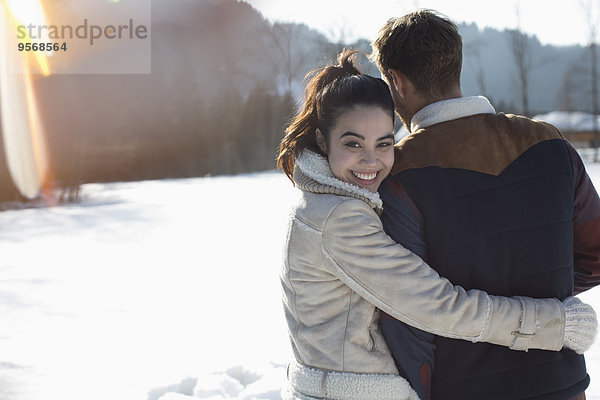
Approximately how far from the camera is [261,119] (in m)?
22.4

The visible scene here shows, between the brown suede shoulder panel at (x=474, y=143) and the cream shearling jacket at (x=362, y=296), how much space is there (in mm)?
161

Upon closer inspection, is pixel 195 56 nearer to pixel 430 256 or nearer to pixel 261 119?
pixel 261 119

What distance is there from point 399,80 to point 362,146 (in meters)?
0.25

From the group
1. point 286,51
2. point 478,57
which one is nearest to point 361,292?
point 286,51

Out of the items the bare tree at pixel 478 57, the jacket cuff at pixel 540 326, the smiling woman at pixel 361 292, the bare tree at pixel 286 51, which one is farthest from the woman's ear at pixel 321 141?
the bare tree at pixel 478 57

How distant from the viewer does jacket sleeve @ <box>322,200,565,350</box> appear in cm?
129

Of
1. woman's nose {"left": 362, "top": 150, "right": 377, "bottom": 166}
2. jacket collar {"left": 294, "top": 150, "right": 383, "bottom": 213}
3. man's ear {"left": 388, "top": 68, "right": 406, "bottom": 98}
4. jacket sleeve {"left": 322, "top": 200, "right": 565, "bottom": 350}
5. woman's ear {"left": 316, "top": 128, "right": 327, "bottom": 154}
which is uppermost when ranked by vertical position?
man's ear {"left": 388, "top": 68, "right": 406, "bottom": 98}

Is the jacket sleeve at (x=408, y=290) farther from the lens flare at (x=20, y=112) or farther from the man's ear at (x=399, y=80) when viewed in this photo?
the lens flare at (x=20, y=112)

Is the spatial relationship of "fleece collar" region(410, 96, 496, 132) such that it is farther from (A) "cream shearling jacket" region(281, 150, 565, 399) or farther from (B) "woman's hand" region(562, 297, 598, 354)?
(B) "woman's hand" region(562, 297, 598, 354)

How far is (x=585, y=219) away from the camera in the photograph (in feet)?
4.92

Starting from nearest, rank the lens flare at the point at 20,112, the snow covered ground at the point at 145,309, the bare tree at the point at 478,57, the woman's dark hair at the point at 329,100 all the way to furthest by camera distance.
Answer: the woman's dark hair at the point at 329,100
the snow covered ground at the point at 145,309
the lens flare at the point at 20,112
the bare tree at the point at 478,57

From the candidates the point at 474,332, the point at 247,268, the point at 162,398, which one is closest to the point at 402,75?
the point at 474,332

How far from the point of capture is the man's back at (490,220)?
4.42ft

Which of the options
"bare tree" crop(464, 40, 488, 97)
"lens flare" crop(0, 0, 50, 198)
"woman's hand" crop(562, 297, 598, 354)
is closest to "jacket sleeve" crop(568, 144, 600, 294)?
"woman's hand" crop(562, 297, 598, 354)
